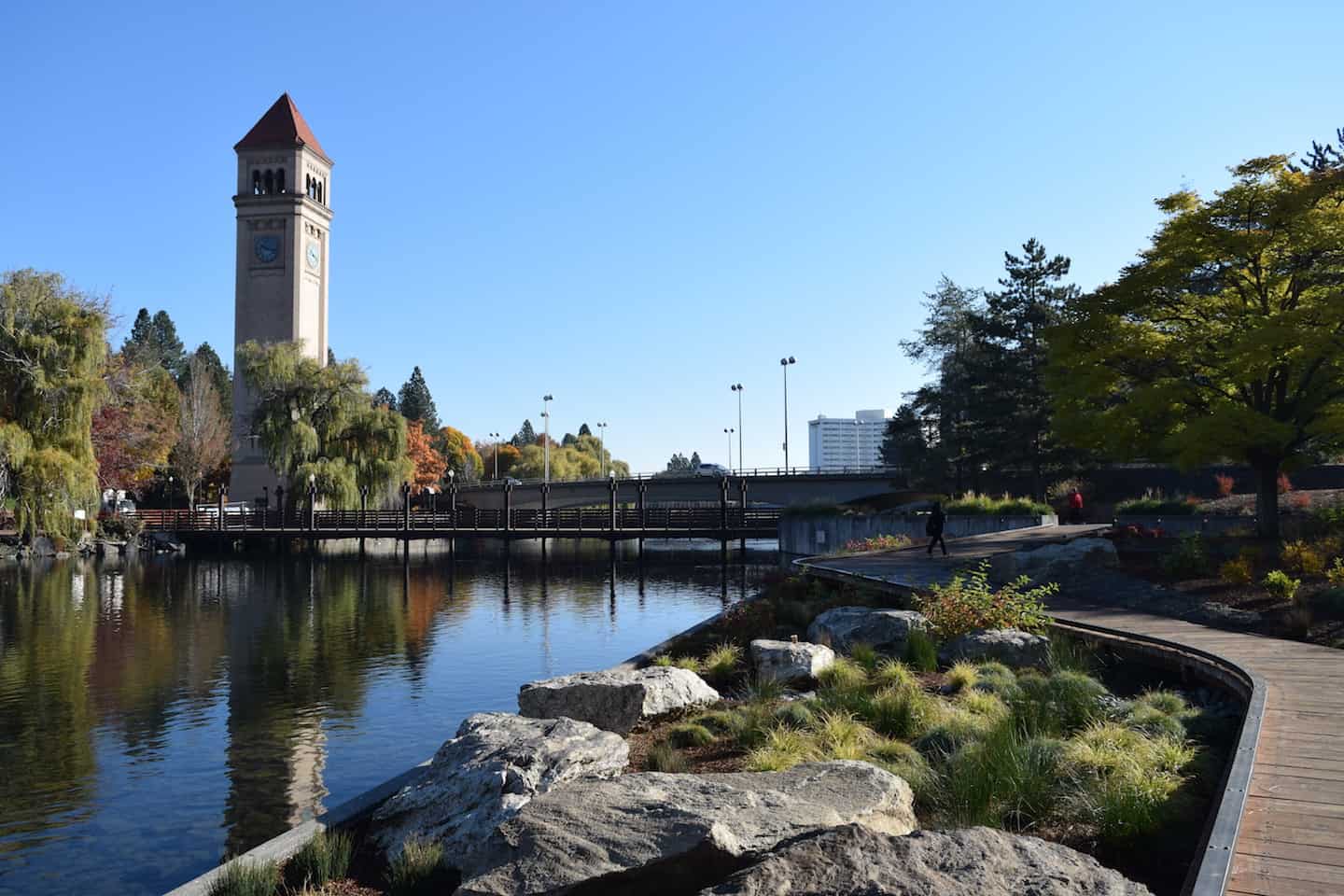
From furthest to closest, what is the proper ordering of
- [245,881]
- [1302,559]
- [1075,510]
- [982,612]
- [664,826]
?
[1075,510] < [1302,559] < [982,612] < [245,881] < [664,826]

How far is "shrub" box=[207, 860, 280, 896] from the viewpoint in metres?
6.57

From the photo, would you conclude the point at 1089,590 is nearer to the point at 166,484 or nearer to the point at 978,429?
the point at 978,429

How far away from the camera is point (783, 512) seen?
50.7 meters

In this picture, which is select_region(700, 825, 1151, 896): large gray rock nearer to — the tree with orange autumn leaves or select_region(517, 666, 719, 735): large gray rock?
select_region(517, 666, 719, 735): large gray rock

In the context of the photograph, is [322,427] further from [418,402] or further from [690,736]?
[418,402]

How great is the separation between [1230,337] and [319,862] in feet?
68.4

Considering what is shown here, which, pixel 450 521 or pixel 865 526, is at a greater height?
pixel 450 521

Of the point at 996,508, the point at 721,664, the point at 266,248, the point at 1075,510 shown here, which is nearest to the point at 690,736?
the point at 721,664

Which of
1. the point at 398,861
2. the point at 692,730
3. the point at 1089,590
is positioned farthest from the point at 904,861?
the point at 1089,590

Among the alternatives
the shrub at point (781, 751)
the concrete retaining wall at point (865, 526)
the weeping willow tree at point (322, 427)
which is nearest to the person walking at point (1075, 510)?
the concrete retaining wall at point (865, 526)

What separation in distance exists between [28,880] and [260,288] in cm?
7762

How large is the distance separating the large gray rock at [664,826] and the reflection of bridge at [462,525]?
1849 inches

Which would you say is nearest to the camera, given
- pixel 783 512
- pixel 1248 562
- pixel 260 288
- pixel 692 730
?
pixel 692 730

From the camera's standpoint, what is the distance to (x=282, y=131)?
8319 cm
